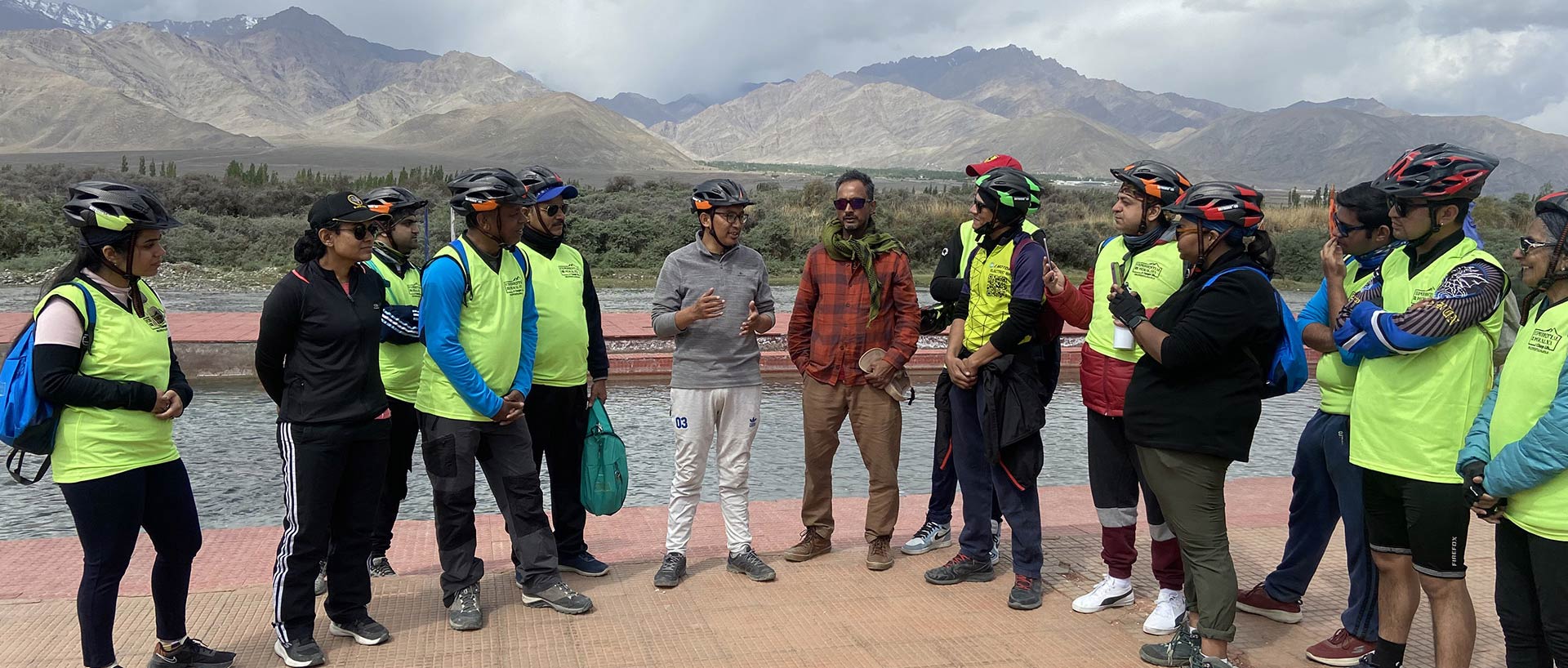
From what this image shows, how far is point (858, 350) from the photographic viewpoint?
532 cm

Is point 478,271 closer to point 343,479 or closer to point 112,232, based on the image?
point 343,479

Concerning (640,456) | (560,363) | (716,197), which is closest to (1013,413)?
(716,197)

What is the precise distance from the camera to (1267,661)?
4.30 m

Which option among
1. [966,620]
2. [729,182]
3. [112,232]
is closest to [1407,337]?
[966,620]

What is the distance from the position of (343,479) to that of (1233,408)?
3373 millimetres

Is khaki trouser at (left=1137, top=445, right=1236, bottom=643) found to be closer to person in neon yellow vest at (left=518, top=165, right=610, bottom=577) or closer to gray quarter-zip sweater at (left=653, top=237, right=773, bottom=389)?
gray quarter-zip sweater at (left=653, top=237, right=773, bottom=389)

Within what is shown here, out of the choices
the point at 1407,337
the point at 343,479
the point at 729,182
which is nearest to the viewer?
the point at 1407,337

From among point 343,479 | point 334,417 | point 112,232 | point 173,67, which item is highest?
point 173,67

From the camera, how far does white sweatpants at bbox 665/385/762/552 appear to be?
517cm

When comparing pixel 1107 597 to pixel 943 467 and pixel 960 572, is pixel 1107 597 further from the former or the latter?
pixel 943 467

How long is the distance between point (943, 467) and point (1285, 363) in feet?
6.47

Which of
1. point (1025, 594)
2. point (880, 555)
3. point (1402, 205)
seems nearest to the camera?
point (1402, 205)

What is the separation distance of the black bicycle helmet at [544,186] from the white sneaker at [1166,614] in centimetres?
310

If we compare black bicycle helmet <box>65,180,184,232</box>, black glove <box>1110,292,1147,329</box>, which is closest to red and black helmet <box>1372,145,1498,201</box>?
black glove <box>1110,292,1147,329</box>
